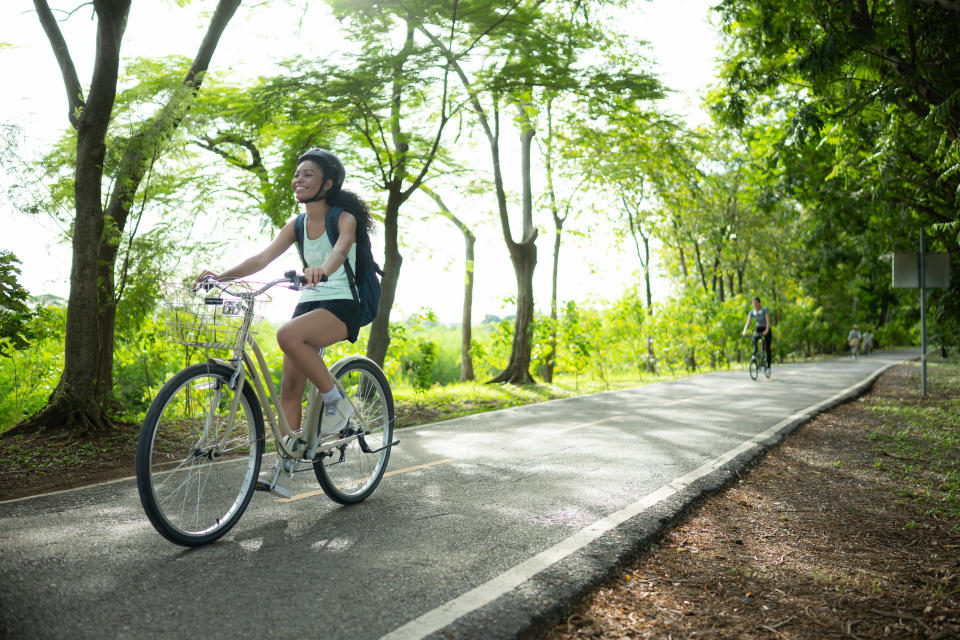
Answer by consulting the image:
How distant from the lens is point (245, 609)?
291 cm

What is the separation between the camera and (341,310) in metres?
4.40

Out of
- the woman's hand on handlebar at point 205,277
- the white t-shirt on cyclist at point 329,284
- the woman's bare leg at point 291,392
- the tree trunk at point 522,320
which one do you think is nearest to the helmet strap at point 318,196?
the white t-shirt on cyclist at point 329,284

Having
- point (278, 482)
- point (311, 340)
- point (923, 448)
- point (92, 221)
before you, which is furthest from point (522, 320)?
point (278, 482)

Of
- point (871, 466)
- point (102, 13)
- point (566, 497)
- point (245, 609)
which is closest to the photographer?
point (245, 609)

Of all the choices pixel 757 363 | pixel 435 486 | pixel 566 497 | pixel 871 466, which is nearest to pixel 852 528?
pixel 566 497

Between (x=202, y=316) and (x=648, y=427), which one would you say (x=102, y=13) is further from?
(x=648, y=427)

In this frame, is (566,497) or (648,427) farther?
(648,427)

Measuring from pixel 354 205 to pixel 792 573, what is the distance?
344 centimetres

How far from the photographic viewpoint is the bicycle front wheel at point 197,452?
11.5 ft

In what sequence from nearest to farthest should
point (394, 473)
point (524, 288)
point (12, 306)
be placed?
point (394, 473)
point (12, 306)
point (524, 288)

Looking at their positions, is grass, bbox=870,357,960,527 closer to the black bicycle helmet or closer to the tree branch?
the black bicycle helmet

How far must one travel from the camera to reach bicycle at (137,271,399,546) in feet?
11.8

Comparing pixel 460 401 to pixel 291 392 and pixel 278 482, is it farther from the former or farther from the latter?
pixel 278 482

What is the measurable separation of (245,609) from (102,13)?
24.6ft
